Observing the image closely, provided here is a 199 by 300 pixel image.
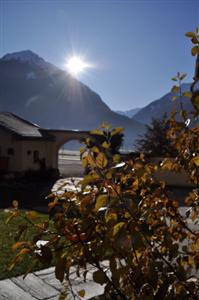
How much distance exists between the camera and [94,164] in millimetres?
1384

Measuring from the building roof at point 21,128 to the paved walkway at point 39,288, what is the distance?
14513 mm

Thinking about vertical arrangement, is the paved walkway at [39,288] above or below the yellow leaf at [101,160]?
below

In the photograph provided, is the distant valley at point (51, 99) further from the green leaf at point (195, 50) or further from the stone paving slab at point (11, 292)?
the green leaf at point (195, 50)

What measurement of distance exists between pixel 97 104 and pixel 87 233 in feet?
516

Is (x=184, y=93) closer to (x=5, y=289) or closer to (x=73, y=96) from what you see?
(x=5, y=289)

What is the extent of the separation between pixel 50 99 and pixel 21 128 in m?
142

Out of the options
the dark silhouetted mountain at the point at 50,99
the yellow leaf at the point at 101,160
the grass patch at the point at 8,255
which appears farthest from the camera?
the dark silhouetted mountain at the point at 50,99

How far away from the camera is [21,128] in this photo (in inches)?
794

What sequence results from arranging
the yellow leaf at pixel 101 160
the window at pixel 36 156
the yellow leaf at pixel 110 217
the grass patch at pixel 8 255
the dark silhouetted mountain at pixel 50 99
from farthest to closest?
1. the dark silhouetted mountain at pixel 50 99
2. the window at pixel 36 156
3. the grass patch at pixel 8 255
4. the yellow leaf at pixel 101 160
5. the yellow leaf at pixel 110 217

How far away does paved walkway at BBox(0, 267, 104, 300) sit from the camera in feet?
13.0

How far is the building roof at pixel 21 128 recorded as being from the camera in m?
18.8

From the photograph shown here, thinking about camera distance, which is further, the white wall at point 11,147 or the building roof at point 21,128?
the building roof at point 21,128

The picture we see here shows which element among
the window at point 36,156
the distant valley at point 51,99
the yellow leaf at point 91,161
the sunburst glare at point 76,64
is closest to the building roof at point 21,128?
the window at point 36,156

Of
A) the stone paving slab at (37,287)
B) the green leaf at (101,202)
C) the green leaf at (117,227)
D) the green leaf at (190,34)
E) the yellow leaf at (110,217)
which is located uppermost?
the green leaf at (190,34)
